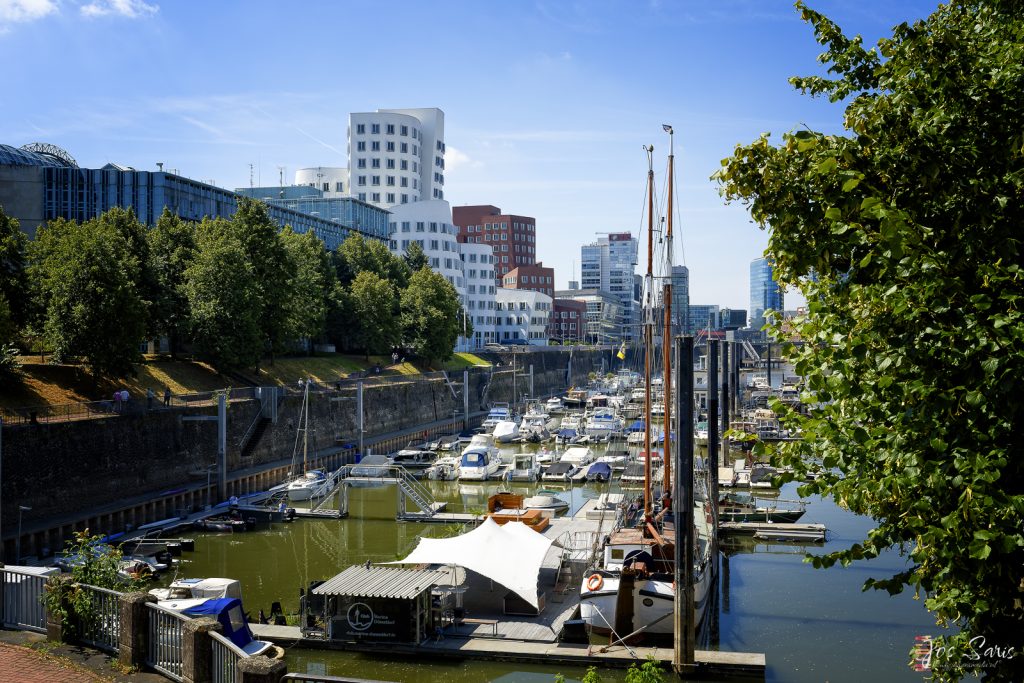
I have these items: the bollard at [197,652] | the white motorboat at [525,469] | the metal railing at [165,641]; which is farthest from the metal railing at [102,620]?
the white motorboat at [525,469]

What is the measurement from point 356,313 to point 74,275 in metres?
37.4

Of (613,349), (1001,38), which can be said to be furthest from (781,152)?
(613,349)

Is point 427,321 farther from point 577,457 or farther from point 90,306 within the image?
point 90,306

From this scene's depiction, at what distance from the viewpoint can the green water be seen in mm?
21516

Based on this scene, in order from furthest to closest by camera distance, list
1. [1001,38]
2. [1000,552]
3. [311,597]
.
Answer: [311,597] < [1001,38] < [1000,552]

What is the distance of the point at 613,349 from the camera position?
165500 mm

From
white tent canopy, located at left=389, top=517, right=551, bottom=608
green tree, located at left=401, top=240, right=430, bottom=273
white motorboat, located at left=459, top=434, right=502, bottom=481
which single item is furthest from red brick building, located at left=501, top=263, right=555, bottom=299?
white tent canopy, located at left=389, top=517, right=551, bottom=608

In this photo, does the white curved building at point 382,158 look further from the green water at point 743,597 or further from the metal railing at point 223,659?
the metal railing at point 223,659

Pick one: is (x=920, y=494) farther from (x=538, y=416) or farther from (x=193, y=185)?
(x=193, y=185)

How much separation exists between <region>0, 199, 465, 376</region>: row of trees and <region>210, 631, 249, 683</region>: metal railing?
29.2m

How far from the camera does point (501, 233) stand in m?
190

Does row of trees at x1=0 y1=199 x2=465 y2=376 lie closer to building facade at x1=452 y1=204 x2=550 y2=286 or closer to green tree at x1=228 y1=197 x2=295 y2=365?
green tree at x1=228 y1=197 x2=295 y2=365

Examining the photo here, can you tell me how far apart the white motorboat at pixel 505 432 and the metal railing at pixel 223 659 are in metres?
57.0

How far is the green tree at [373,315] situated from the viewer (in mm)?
77750
